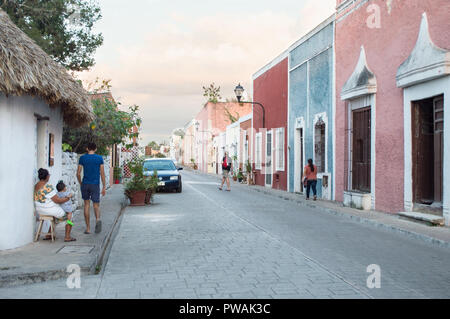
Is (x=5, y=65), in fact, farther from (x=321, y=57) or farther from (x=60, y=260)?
(x=321, y=57)

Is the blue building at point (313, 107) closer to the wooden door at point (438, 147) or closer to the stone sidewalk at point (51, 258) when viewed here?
the wooden door at point (438, 147)

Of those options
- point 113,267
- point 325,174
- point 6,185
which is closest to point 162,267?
point 113,267

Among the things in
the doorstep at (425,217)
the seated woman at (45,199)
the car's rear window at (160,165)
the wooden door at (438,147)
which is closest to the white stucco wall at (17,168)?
the seated woman at (45,199)

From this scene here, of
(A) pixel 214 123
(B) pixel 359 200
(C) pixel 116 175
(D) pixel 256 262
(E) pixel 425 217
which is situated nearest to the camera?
(D) pixel 256 262

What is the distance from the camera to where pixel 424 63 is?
11.5 m

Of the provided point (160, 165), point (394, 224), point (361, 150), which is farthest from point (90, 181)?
point (160, 165)

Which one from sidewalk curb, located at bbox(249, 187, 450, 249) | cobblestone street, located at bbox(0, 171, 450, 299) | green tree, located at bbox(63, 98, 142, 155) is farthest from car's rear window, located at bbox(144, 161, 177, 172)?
cobblestone street, located at bbox(0, 171, 450, 299)

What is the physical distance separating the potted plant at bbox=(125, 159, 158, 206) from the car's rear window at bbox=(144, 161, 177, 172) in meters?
5.47

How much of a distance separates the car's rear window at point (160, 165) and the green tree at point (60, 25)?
5.06m

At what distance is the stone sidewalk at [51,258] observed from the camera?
19.8ft

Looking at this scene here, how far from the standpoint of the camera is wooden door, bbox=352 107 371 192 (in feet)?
49.6

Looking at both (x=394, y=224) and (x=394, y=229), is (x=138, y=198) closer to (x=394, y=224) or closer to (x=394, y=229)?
(x=394, y=224)

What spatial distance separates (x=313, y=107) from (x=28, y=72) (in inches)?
562
